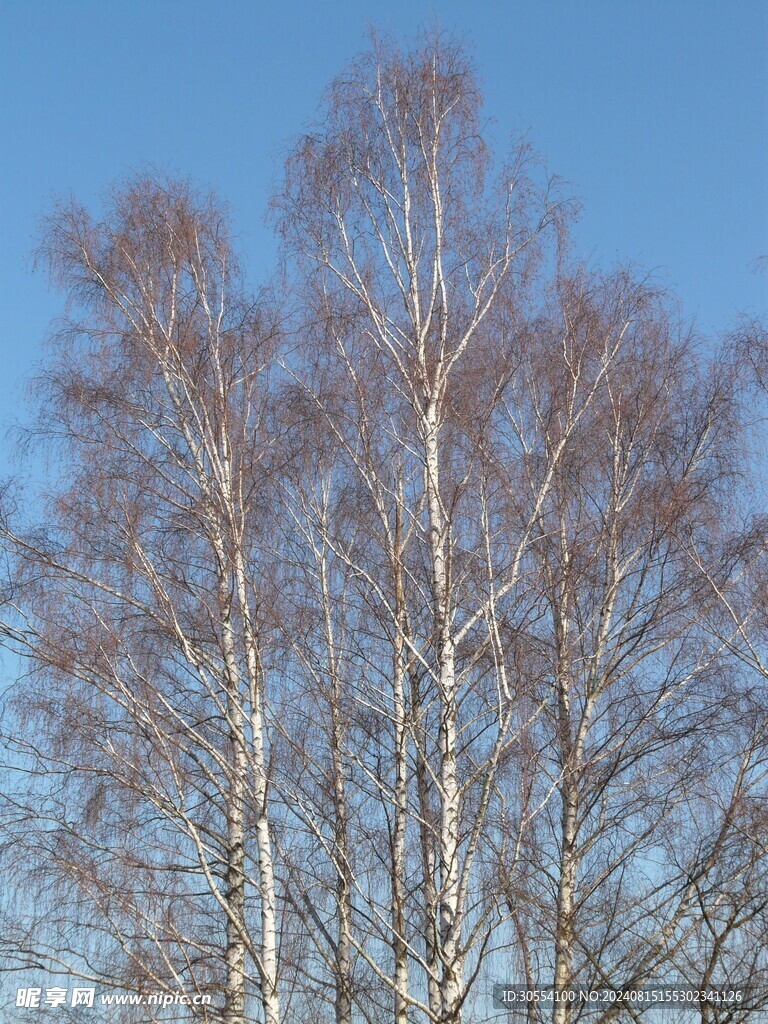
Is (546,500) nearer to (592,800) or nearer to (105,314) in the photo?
(592,800)

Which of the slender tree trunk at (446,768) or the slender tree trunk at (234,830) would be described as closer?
the slender tree trunk at (446,768)

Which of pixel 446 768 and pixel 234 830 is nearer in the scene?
pixel 446 768

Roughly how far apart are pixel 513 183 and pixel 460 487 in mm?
4127

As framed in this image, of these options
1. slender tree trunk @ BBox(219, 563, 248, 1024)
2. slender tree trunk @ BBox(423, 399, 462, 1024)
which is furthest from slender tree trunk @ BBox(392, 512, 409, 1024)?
slender tree trunk @ BBox(219, 563, 248, 1024)

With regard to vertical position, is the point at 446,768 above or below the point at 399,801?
below

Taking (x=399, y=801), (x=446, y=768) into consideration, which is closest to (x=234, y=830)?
(x=399, y=801)

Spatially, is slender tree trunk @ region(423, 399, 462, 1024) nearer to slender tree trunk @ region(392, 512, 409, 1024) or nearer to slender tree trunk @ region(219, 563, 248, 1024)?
slender tree trunk @ region(392, 512, 409, 1024)

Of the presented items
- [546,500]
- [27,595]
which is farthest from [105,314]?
[546,500]

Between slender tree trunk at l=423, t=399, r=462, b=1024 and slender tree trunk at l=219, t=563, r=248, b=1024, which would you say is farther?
slender tree trunk at l=219, t=563, r=248, b=1024

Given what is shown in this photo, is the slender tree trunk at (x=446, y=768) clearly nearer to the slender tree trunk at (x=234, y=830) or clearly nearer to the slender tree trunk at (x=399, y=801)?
the slender tree trunk at (x=399, y=801)

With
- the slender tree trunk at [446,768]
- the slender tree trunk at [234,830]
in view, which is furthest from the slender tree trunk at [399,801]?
the slender tree trunk at [234,830]

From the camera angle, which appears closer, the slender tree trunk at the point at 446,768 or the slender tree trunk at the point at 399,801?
the slender tree trunk at the point at 446,768

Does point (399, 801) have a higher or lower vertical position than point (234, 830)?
higher

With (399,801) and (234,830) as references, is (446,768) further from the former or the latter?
(234,830)
